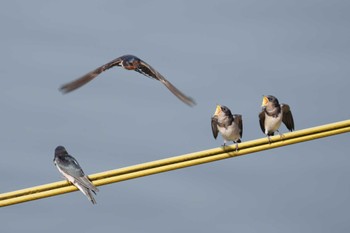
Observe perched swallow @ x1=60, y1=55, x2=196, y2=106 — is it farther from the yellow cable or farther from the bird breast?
the yellow cable

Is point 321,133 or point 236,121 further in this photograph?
point 236,121

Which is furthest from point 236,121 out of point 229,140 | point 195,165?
point 195,165

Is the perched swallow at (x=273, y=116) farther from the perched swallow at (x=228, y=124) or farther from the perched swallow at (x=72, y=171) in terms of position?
the perched swallow at (x=72, y=171)

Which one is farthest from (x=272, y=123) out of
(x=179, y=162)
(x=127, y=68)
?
(x=179, y=162)

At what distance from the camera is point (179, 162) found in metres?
11.6

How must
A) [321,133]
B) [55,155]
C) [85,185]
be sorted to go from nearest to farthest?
[321,133] < [85,185] < [55,155]

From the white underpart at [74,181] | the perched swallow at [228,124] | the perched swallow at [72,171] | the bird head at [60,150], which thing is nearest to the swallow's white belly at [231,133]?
the perched swallow at [228,124]

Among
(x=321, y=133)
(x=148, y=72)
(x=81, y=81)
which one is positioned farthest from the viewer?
(x=148, y=72)

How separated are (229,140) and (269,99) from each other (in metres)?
0.84

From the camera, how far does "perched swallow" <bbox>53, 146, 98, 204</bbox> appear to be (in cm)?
1394

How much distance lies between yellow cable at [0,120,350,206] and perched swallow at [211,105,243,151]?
11.5 ft

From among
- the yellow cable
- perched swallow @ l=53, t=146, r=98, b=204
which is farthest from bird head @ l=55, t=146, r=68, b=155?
the yellow cable

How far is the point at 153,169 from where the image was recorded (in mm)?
11508

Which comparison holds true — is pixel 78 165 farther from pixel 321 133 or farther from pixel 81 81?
pixel 321 133
